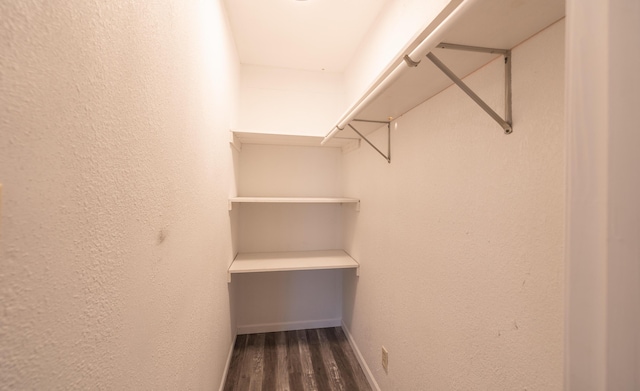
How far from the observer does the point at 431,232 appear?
3.07 ft

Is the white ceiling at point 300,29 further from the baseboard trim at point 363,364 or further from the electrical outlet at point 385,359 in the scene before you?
the baseboard trim at point 363,364

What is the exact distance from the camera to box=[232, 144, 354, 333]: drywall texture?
2031 mm

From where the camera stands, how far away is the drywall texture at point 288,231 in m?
2.03

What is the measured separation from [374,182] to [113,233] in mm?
1279

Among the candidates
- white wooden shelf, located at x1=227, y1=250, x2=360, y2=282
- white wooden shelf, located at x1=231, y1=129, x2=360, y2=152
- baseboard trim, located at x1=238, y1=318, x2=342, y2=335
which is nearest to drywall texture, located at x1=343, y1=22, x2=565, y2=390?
white wooden shelf, located at x1=227, y1=250, x2=360, y2=282

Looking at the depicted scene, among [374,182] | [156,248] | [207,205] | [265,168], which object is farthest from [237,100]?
[156,248]

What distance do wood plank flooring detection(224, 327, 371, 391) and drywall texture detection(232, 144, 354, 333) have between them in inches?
5.9

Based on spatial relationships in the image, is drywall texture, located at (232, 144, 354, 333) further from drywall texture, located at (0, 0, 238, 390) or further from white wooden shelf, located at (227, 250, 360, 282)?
drywall texture, located at (0, 0, 238, 390)

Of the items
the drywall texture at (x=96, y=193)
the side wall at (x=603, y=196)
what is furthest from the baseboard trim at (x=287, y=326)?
the side wall at (x=603, y=196)

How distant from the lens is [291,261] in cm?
182

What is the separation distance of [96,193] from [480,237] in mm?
943

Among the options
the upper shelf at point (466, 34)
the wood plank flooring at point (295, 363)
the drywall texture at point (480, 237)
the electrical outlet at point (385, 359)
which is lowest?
the wood plank flooring at point (295, 363)

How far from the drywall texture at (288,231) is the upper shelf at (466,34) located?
128 cm

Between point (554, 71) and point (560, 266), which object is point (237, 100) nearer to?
point (554, 71)
